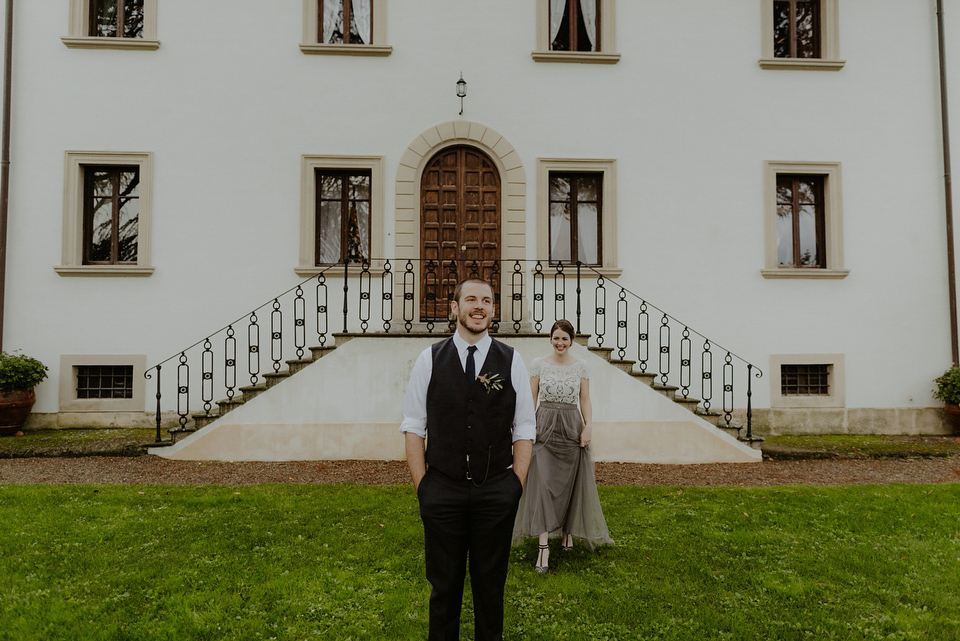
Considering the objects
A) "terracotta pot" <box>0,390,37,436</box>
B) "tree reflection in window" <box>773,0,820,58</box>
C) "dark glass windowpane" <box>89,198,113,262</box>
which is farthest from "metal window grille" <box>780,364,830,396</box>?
"terracotta pot" <box>0,390,37,436</box>

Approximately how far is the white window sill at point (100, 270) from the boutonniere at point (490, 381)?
27.6 feet

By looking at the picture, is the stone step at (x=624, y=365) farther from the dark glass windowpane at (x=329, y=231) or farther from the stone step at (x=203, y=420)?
the stone step at (x=203, y=420)

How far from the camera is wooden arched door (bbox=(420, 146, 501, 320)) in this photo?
9.77 m

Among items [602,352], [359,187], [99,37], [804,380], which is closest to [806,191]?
[804,380]

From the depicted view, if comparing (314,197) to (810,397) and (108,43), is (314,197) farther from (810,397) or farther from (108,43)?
(810,397)


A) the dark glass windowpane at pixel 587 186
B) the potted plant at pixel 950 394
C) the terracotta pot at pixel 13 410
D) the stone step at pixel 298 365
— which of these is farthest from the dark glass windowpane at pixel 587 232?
the terracotta pot at pixel 13 410

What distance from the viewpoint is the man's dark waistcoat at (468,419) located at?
2.70 metres

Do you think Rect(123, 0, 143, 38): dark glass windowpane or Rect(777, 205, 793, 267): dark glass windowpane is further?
Rect(777, 205, 793, 267): dark glass windowpane

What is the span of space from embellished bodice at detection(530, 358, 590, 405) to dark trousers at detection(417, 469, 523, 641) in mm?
1928

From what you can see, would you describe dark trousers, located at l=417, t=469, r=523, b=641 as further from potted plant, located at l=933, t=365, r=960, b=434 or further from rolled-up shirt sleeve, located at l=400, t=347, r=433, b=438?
potted plant, located at l=933, t=365, r=960, b=434

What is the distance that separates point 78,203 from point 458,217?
6.10 metres

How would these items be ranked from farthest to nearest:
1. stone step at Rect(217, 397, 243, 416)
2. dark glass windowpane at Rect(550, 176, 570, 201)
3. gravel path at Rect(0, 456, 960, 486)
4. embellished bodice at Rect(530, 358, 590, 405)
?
dark glass windowpane at Rect(550, 176, 570, 201) < stone step at Rect(217, 397, 243, 416) < gravel path at Rect(0, 456, 960, 486) < embellished bodice at Rect(530, 358, 590, 405)

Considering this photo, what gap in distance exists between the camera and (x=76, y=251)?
942 cm

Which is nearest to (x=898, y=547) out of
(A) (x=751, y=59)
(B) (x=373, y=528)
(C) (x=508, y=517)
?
(C) (x=508, y=517)
